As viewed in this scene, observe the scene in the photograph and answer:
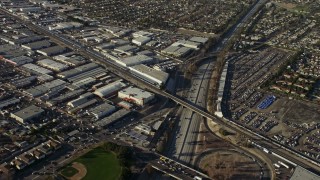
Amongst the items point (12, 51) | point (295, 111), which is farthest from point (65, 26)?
point (295, 111)

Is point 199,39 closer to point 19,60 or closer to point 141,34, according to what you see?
point 141,34

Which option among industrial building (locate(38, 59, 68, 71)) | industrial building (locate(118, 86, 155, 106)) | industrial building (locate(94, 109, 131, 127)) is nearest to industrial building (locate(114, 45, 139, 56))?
industrial building (locate(38, 59, 68, 71))

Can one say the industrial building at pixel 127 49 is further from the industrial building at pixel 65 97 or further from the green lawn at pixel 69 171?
the green lawn at pixel 69 171

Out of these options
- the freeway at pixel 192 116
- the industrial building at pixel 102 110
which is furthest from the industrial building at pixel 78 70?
the freeway at pixel 192 116

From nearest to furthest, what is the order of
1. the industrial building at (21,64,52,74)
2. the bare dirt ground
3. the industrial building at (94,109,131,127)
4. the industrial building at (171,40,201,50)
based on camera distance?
the bare dirt ground → the industrial building at (94,109,131,127) → the industrial building at (21,64,52,74) → the industrial building at (171,40,201,50)

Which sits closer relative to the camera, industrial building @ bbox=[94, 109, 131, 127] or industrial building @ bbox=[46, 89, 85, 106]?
industrial building @ bbox=[94, 109, 131, 127]

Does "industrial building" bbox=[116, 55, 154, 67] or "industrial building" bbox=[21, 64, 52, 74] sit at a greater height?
"industrial building" bbox=[116, 55, 154, 67]

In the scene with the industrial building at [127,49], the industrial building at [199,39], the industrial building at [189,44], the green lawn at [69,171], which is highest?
the industrial building at [199,39]

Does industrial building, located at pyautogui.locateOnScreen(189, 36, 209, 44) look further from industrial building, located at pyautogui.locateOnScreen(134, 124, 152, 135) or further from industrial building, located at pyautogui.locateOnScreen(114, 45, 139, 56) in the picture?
industrial building, located at pyautogui.locateOnScreen(134, 124, 152, 135)
